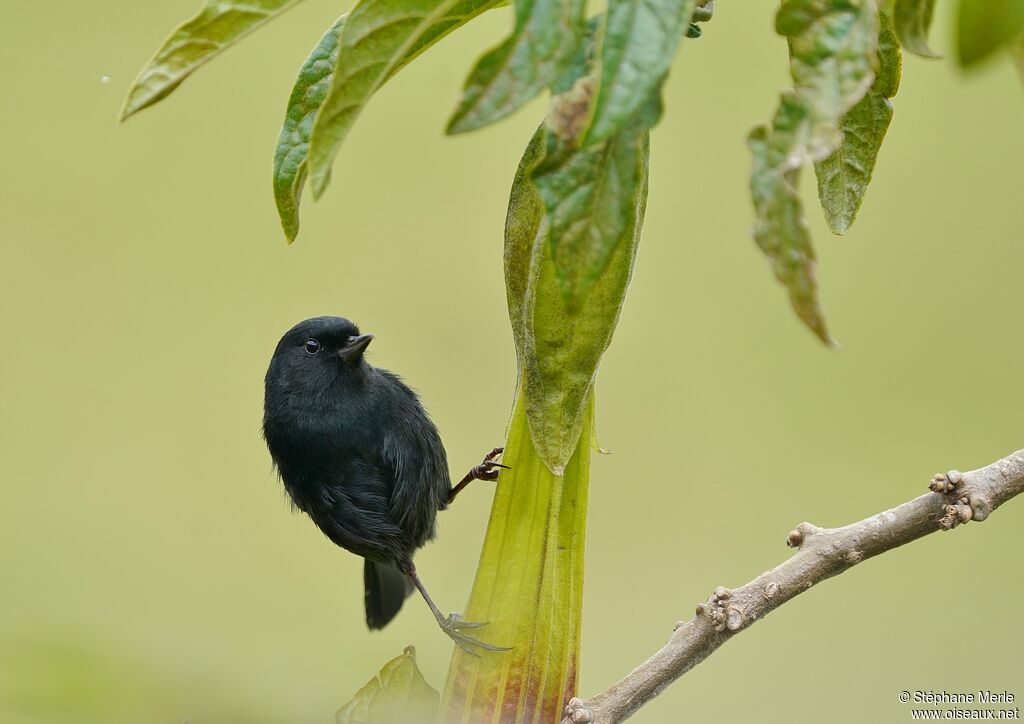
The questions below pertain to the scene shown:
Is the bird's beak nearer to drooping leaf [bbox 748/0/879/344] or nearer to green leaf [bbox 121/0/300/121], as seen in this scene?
green leaf [bbox 121/0/300/121]

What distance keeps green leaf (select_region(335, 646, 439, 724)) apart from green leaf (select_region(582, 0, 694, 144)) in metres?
0.54

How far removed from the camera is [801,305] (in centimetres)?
56

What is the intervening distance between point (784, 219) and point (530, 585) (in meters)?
0.51

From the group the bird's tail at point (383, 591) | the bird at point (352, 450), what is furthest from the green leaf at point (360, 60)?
the bird's tail at point (383, 591)

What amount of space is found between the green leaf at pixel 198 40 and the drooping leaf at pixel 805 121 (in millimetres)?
342

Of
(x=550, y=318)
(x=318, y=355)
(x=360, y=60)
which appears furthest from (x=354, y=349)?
(x=360, y=60)

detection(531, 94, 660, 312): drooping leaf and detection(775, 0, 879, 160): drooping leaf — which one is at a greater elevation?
detection(775, 0, 879, 160): drooping leaf

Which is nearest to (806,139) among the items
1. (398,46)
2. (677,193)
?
(398,46)

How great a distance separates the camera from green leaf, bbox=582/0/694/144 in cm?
55

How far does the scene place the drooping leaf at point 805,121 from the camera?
0.56 meters

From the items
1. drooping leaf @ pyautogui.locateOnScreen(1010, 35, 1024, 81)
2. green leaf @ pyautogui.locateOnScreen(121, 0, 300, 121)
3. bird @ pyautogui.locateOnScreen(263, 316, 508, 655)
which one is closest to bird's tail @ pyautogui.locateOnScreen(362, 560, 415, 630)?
bird @ pyautogui.locateOnScreen(263, 316, 508, 655)

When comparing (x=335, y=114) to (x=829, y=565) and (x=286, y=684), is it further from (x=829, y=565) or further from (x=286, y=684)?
(x=829, y=565)

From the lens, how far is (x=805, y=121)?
611mm

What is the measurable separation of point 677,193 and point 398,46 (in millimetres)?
3290
